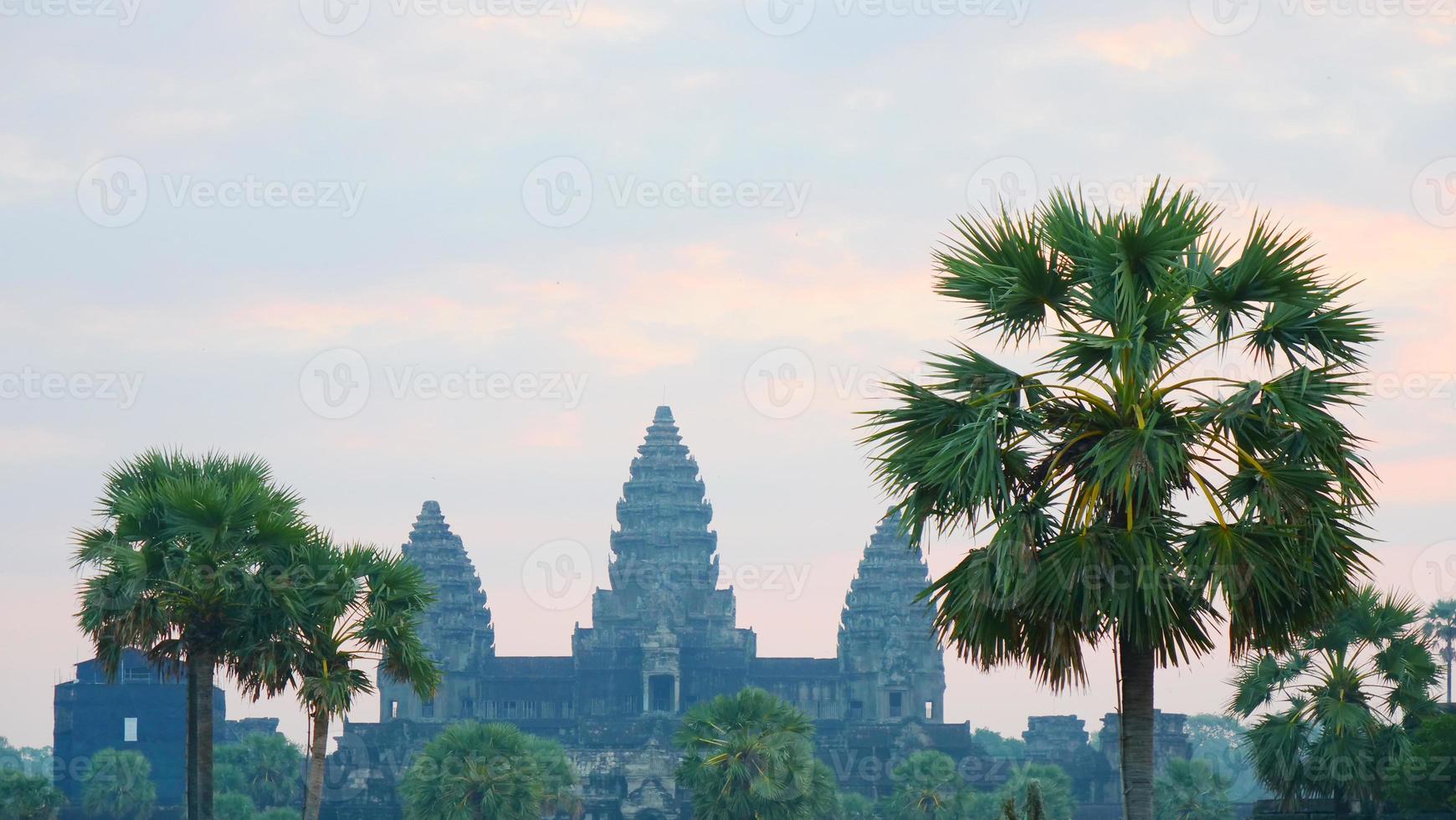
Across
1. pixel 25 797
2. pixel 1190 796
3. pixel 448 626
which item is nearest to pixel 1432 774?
pixel 1190 796

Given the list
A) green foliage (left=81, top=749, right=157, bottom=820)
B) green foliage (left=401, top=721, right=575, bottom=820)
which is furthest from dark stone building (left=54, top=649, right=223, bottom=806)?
green foliage (left=401, top=721, right=575, bottom=820)

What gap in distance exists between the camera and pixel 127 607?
30.6 m

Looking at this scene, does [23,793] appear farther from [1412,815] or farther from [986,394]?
[986,394]

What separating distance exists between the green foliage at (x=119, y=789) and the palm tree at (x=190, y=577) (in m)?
73.3

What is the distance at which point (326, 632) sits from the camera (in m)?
31.5

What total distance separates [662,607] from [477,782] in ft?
259

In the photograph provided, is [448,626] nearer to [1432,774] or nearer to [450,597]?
[450,597]

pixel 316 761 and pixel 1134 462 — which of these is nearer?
pixel 1134 462

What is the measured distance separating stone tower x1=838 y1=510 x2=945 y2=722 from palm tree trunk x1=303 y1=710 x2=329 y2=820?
11128 centimetres

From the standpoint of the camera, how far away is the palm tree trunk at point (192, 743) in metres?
31.2

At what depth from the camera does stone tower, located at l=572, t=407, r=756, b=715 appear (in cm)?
14350

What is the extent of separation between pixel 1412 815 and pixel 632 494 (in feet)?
395

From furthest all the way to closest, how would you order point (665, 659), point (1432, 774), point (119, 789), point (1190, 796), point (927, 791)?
point (665, 659)
point (119, 789)
point (927, 791)
point (1190, 796)
point (1432, 774)

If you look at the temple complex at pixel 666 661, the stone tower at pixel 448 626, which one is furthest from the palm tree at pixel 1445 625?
the stone tower at pixel 448 626
